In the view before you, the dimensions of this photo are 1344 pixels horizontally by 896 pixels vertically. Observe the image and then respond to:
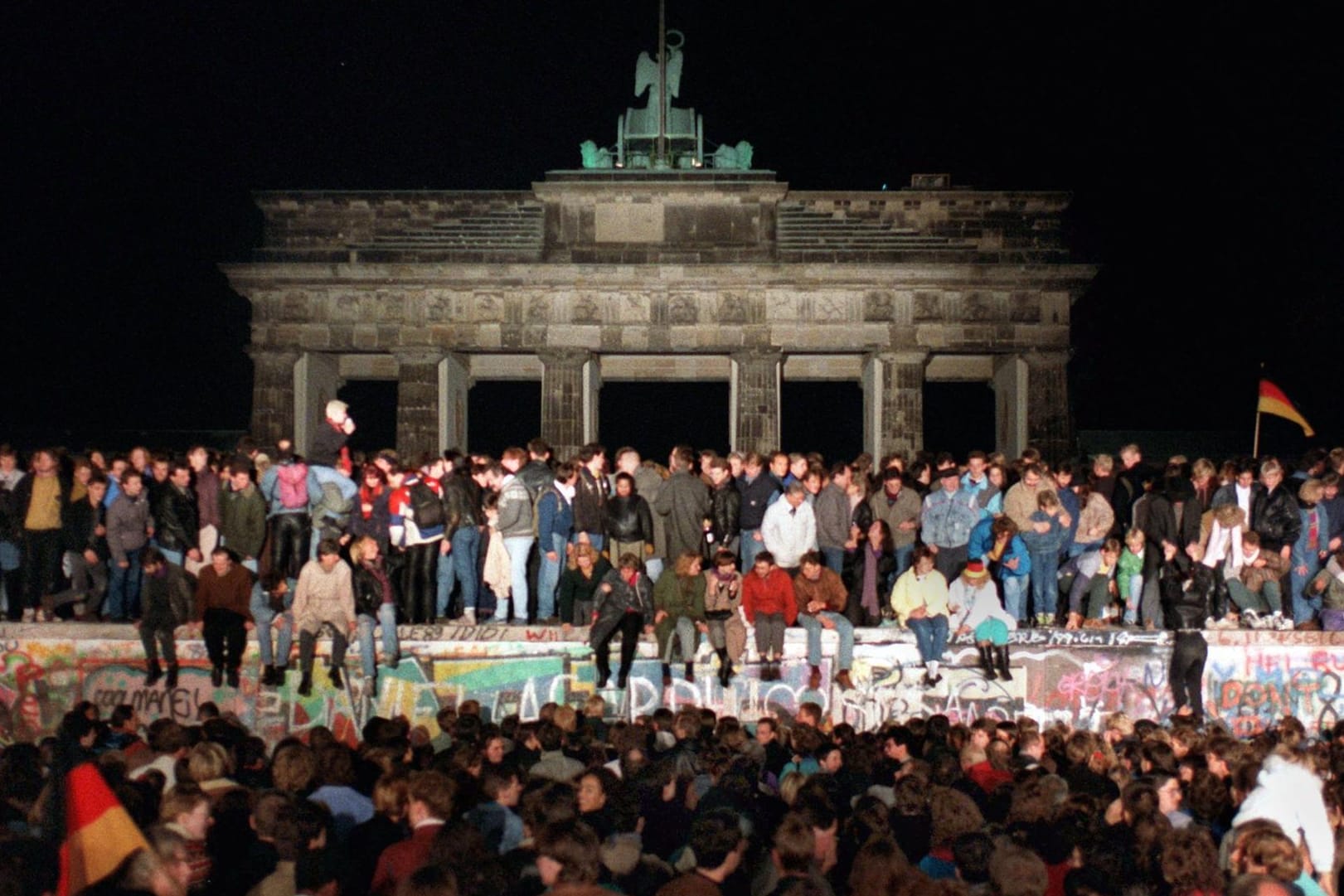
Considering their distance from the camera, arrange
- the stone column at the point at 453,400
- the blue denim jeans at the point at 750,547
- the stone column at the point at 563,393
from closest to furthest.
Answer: the blue denim jeans at the point at 750,547 < the stone column at the point at 563,393 < the stone column at the point at 453,400

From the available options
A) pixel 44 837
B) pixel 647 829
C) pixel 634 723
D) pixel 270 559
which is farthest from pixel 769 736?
pixel 270 559

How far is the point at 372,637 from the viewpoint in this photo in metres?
16.7

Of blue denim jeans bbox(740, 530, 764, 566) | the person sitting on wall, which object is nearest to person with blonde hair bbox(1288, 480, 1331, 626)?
blue denim jeans bbox(740, 530, 764, 566)

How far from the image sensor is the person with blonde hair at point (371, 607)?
16.6m

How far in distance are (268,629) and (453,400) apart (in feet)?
57.9

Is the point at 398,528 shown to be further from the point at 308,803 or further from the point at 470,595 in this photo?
the point at 308,803

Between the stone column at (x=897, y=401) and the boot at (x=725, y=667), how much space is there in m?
16.2

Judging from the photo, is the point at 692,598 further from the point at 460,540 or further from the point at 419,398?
the point at 419,398

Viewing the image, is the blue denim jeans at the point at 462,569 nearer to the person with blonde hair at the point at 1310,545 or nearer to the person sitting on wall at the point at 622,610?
the person sitting on wall at the point at 622,610

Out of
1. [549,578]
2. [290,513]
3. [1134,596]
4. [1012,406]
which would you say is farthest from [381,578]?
[1012,406]

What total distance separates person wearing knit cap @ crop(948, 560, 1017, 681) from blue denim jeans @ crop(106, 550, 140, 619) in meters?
9.91

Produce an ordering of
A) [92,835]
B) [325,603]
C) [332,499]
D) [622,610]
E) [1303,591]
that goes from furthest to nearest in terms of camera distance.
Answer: [1303,591], [332,499], [622,610], [325,603], [92,835]

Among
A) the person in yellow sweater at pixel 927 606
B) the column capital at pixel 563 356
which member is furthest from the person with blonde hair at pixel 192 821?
the column capital at pixel 563 356

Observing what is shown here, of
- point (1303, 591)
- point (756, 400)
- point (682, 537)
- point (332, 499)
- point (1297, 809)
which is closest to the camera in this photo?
point (1297, 809)
